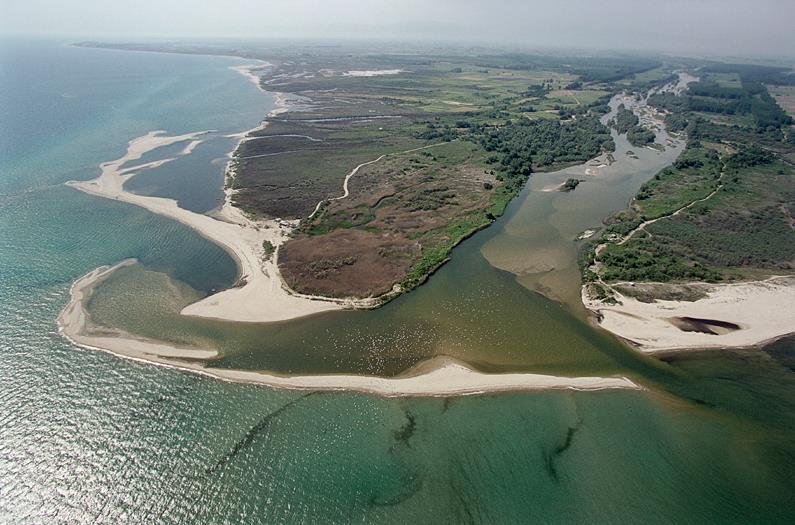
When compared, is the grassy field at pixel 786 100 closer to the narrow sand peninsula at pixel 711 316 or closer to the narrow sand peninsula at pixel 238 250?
the narrow sand peninsula at pixel 711 316

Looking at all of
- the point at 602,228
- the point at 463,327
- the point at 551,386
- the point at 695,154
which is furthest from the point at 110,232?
the point at 695,154

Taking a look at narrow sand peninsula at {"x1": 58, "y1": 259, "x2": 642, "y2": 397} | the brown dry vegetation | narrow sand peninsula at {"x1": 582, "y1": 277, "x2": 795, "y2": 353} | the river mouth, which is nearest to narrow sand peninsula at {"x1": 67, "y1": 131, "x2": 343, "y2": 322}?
the river mouth

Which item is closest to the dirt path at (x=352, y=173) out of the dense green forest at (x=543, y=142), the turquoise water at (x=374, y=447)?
the dense green forest at (x=543, y=142)

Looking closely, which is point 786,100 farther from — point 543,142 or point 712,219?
point 712,219

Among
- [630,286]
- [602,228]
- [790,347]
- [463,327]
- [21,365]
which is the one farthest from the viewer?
[602,228]

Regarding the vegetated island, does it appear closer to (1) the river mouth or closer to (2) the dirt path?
(1) the river mouth

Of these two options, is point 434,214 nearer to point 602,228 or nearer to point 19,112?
point 602,228

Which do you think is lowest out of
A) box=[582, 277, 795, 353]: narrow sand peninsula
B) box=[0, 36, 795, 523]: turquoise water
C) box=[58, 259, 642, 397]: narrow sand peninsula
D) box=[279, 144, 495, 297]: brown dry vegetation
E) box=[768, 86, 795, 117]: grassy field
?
box=[0, 36, 795, 523]: turquoise water
